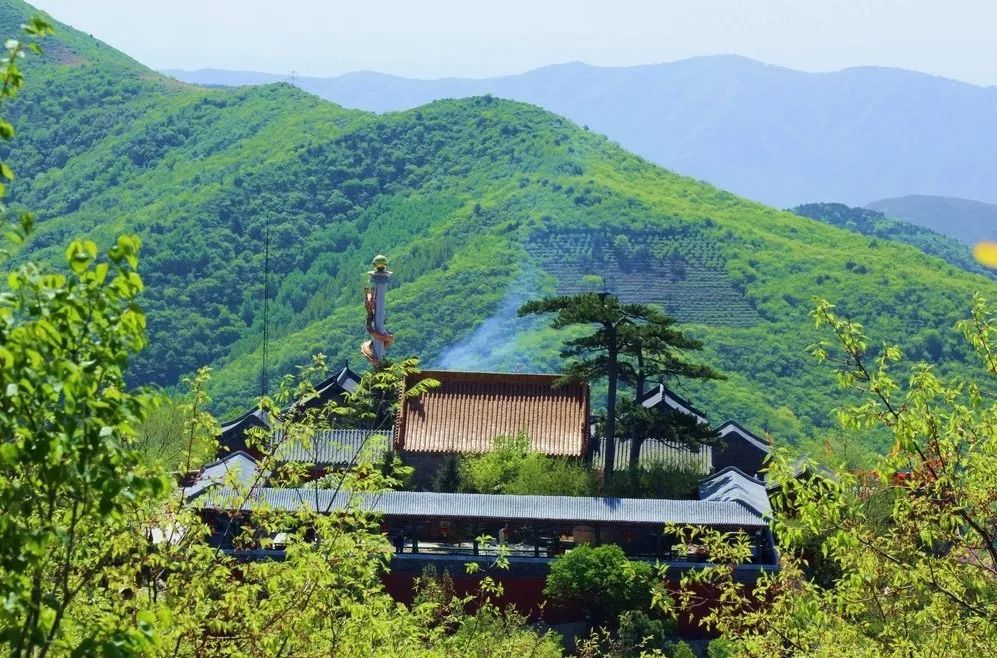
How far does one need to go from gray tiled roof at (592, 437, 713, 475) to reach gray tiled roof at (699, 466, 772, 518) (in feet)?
3.22

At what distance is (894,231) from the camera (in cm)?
18238

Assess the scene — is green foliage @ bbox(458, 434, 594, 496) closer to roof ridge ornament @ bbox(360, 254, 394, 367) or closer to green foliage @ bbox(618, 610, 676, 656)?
green foliage @ bbox(618, 610, 676, 656)

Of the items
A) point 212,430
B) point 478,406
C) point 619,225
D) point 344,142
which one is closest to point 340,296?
point 619,225

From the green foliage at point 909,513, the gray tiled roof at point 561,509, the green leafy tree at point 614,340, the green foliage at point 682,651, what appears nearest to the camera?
the green foliage at point 909,513

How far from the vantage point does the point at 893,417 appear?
36.9 feet

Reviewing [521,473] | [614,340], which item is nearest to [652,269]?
[614,340]

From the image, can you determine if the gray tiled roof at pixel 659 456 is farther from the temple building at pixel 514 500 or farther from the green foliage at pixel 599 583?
the green foliage at pixel 599 583

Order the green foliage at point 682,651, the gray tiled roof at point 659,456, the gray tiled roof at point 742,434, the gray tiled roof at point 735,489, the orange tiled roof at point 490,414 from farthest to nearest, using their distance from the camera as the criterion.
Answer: the gray tiled roof at point 742,434 < the orange tiled roof at point 490,414 < the gray tiled roof at point 659,456 < the gray tiled roof at point 735,489 < the green foliage at point 682,651

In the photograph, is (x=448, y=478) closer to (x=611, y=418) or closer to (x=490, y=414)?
(x=490, y=414)

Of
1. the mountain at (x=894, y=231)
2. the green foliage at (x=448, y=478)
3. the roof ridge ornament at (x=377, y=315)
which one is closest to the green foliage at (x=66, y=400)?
the green foliage at (x=448, y=478)

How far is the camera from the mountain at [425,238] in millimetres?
95250

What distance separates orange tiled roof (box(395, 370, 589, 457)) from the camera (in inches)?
1483

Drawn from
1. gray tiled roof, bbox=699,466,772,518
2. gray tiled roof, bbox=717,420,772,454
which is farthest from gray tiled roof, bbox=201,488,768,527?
gray tiled roof, bbox=717,420,772,454

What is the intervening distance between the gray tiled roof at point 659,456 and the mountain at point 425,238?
3815 centimetres
